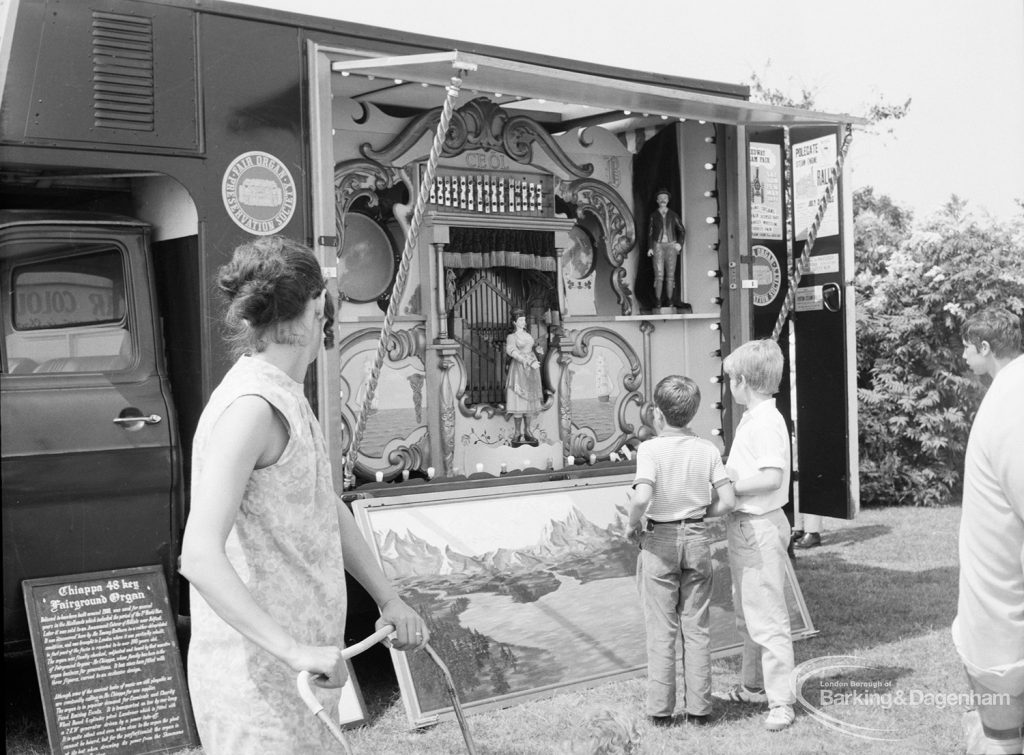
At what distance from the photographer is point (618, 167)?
7.48 meters

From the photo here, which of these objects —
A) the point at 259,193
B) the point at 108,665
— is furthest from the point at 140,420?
the point at 259,193

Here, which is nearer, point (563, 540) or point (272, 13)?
point (272, 13)

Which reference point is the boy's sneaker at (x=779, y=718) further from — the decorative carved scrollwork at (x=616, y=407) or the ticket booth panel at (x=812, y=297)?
the decorative carved scrollwork at (x=616, y=407)

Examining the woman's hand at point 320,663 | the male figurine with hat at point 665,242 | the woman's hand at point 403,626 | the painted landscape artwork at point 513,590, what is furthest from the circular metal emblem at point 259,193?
the woman's hand at point 320,663

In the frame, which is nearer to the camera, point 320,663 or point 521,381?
point 320,663

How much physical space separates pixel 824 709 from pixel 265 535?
361cm

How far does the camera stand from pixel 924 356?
40.5 feet

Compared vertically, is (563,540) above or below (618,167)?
A: below

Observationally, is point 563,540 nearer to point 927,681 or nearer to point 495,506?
point 495,506

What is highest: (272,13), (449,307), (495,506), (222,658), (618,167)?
(272,13)

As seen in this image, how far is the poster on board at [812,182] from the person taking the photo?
697 cm

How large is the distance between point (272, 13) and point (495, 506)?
2596 millimetres

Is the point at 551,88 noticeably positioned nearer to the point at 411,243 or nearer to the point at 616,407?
the point at 411,243

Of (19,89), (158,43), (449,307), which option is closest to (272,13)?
(158,43)
